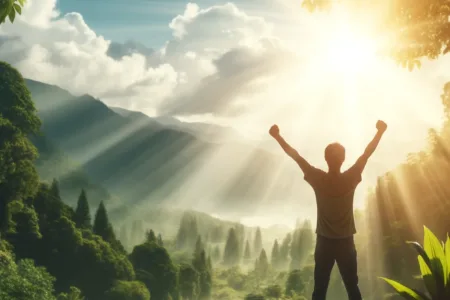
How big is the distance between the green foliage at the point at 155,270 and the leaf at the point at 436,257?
82238mm

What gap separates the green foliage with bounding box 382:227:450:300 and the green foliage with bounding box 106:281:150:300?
6973cm

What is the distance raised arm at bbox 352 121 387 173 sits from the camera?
7.11 m

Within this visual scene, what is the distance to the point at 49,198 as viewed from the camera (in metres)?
70.7

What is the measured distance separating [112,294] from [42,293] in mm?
30103

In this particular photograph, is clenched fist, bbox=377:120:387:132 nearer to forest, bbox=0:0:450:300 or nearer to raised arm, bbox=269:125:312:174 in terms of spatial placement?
raised arm, bbox=269:125:312:174

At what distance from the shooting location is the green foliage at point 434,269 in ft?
19.5

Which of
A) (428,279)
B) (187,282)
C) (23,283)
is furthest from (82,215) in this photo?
(428,279)

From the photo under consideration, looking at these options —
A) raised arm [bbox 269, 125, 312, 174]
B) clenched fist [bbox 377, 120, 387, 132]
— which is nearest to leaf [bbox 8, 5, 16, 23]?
raised arm [bbox 269, 125, 312, 174]

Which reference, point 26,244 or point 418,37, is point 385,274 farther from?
point 418,37

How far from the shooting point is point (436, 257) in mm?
5984

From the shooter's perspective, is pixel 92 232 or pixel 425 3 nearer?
pixel 425 3

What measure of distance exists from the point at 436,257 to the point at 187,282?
105 metres

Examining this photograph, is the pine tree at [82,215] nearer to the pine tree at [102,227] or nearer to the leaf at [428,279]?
the pine tree at [102,227]

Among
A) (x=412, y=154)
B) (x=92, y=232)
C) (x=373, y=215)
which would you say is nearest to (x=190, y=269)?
(x=92, y=232)
